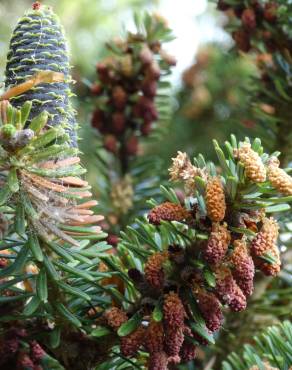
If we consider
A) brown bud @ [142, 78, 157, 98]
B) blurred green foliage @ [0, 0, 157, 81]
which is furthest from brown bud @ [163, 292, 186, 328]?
blurred green foliage @ [0, 0, 157, 81]

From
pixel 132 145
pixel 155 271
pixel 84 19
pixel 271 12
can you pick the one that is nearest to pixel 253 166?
pixel 155 271

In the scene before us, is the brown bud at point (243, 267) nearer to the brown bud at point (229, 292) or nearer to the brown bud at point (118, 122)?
the brown bud at point (229, 292)

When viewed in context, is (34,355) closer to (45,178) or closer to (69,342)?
(69,342)

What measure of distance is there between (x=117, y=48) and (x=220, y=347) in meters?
0.57

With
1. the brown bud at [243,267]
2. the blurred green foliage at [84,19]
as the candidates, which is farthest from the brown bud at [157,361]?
the blurred green foliage at [84,19]

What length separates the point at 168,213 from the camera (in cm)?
57

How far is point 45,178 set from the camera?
55cm

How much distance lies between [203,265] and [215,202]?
0.22 ft

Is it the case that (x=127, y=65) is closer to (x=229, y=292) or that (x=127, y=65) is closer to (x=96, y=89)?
(x=96, y=89)

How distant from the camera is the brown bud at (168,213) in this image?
56 centimetres

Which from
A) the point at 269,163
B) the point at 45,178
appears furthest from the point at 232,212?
the point at 45,178

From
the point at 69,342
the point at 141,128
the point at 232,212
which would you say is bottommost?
the point at 69,342

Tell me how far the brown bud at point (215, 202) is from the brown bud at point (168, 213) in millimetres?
30

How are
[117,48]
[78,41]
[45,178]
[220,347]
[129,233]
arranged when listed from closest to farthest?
[45,178] → [129,233] → [220,347] → [117,48] → [78,41]
